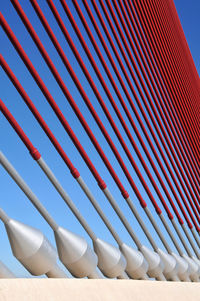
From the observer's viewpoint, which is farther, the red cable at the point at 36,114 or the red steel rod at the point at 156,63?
the red steel rod at the point at 156,63

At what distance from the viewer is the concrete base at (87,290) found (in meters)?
1.98

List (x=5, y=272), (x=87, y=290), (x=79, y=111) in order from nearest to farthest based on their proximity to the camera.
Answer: (x=5, y=272) < (x=87, y=290) < (x=79, y=111)

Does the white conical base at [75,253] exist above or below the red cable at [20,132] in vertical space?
below

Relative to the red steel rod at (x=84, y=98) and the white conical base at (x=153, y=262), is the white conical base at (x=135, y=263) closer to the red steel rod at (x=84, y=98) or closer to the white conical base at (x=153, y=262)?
the white conical base at (x=153, y=262)

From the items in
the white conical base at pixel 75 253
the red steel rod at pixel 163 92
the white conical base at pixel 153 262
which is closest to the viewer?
the white conical base at pixel 75 253

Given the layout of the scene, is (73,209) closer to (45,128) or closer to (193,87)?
(45,128)

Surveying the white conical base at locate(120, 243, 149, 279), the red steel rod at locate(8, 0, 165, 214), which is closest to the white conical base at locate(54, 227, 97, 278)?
the white conical base at locate(120, 243, 149, 279)

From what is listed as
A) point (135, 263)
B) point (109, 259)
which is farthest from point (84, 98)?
point (135, 263)

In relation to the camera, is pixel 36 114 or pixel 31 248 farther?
pixel 36 114

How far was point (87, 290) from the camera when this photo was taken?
97.4 inches

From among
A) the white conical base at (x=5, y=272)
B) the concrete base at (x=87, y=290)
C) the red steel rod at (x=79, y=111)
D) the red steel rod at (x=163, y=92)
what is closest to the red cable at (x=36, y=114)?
the red steel rod at (x=79, y=111)

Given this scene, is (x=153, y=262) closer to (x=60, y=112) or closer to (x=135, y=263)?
(x=135, y=263)

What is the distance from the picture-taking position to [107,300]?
8.48 feet

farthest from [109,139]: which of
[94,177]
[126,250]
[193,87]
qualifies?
[193,87]
